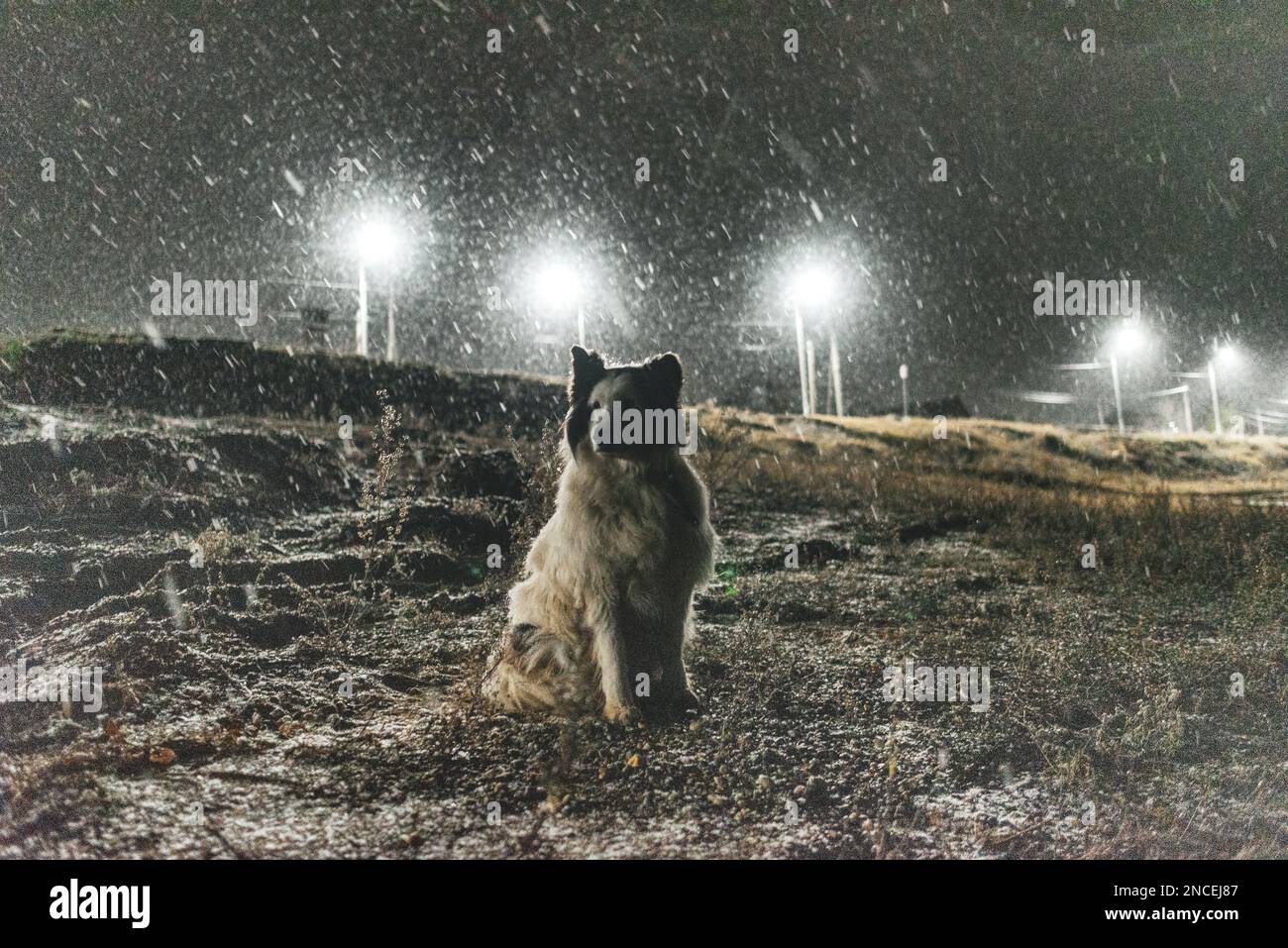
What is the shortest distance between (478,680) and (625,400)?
5.81 ft

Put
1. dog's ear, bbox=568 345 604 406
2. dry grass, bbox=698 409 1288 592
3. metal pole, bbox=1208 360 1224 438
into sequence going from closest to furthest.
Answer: dog's ear, bbox=568 345 604 406 → dry grass, bbox=698 409 1288 592 → metal pole, bbox=1208 360 1224 438

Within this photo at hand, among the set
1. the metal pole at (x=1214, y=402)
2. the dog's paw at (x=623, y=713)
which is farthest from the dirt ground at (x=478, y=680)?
the metal pole at (x=1214, y=402)

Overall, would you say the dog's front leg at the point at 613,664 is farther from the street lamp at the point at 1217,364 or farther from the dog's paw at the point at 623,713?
the street lamp at the point at 1217,364

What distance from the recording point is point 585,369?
347cm

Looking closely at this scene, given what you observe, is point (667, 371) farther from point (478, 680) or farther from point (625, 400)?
point (478, 680)

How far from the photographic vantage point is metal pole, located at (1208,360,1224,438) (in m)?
6.52

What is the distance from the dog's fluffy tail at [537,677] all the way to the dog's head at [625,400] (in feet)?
3.29

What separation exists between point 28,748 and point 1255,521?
8.60m

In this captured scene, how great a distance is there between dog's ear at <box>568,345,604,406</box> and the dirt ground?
5.22 feet

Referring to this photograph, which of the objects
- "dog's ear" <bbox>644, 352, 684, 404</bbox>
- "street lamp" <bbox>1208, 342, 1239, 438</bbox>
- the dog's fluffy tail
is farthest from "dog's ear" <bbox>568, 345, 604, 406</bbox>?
"street lamp" <bbox>1208, 342, 1239, 438</bbox>

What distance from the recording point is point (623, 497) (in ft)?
11.3

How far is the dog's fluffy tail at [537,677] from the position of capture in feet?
11.7

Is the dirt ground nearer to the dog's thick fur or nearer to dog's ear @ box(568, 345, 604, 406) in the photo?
the dog's thick fur
